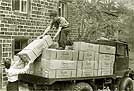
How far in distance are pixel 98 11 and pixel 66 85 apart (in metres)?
9.11

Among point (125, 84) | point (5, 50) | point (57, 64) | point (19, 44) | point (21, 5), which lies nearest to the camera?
Result: point (57, 64)

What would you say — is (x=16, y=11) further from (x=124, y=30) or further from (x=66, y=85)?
(x=124, y=30)

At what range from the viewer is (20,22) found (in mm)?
12289

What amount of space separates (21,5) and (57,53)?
595 cm

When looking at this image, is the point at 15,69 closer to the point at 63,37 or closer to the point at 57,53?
the point at 57,53

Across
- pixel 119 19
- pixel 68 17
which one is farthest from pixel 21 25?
pixel 119 19

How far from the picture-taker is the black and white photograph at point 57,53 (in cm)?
739

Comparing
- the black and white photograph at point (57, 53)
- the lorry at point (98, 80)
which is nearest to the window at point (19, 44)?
the black and white photograph at point (57, 53)

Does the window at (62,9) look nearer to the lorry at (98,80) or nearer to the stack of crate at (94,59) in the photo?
the lorry at (98,80)

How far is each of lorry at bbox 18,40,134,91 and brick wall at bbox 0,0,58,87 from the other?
3677 mm

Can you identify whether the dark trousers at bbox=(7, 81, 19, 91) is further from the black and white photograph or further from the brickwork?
the brickwork

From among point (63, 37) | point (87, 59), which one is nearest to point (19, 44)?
point (63, 37)

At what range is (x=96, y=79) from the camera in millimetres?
8789

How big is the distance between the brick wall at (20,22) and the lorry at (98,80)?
368cm
